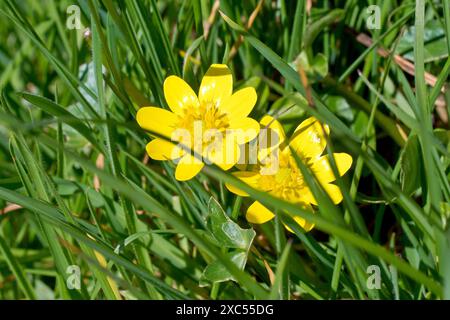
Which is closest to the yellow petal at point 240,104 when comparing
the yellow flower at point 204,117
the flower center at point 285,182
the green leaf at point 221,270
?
the yellow flower at point 204,117

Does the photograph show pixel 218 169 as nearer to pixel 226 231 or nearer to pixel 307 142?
pixel 226 231

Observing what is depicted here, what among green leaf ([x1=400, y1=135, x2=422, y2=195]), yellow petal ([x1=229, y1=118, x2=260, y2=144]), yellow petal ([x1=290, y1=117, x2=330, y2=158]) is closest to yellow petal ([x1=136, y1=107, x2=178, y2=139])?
yellow petal ([x1=229, y1=118, x2=260, y2=144])

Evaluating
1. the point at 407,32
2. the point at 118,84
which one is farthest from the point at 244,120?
the point at 407,32

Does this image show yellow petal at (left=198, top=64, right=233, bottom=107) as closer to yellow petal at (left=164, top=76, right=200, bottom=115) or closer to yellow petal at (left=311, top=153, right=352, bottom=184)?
yellow petal at (left=164, top=76, right=200, bottom=115)

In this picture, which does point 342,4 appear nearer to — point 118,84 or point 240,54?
point 240,54

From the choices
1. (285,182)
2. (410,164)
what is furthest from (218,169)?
(410,164)

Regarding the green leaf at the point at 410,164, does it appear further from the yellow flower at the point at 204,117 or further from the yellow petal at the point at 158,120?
the yellow petal at the point at 158,120
